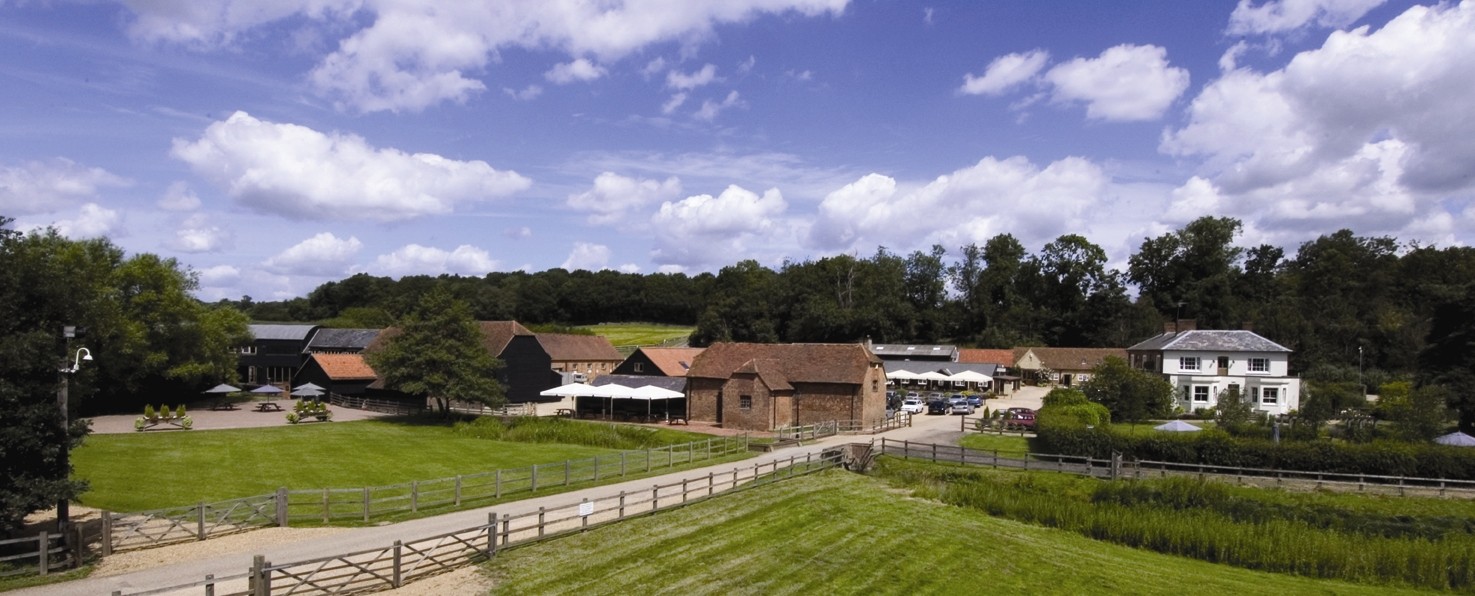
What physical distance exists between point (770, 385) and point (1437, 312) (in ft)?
126

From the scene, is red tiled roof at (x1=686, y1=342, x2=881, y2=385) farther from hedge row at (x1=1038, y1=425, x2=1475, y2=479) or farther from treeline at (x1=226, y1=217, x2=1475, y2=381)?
treeline at (x1=226, y1=217, x2=1475, y2=381)

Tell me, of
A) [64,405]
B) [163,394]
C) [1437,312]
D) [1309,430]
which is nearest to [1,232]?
[64,405]

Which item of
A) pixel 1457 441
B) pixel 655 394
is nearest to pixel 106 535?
pixel 655 394

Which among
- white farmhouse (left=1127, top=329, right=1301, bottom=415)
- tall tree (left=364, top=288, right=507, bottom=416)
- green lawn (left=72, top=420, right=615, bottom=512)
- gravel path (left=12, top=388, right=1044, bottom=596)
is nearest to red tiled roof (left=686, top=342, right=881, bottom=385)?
tall tree (left=364, top=288, right=507, bottom=416)

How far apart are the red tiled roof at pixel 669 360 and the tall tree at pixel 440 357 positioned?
11599 millimetres

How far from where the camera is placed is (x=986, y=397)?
71.2 meters

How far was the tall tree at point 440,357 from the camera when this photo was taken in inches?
1778

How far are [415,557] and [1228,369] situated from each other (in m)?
56.6

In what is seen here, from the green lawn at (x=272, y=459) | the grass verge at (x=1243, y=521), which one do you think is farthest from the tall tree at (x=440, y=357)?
the grass verge at (x=1243, y=521)

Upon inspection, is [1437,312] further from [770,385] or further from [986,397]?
[770,385]

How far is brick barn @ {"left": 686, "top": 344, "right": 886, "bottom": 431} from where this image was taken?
46.7m

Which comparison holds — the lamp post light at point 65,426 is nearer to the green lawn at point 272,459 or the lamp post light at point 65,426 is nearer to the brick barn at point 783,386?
the green lawn at point 272,459

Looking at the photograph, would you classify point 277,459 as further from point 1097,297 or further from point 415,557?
point 1097,297

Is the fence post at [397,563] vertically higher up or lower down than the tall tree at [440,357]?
lower down
